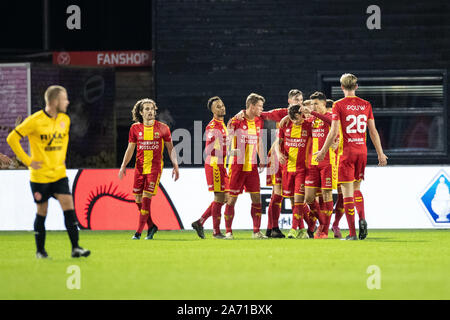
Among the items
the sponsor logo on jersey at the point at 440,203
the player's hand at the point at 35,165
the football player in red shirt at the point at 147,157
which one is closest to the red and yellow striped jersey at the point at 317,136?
the football player in red shirt at the point at 147,157

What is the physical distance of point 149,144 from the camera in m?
14.2

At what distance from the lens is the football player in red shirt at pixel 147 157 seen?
14086mm

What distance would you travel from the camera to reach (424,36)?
20859 mm

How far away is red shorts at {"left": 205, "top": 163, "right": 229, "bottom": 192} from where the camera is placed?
14.1m

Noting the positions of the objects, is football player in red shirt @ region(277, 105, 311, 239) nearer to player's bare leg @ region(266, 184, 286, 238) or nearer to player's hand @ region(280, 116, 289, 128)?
player's hand @ region(280, 116, 289, 128)

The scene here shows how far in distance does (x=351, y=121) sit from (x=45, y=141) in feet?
14.5

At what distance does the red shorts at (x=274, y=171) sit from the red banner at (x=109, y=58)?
1630 cm

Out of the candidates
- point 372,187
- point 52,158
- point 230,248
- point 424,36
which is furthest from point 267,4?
point 52,158

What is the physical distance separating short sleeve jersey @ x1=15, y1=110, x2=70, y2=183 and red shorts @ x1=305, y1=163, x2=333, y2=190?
4.47 metres

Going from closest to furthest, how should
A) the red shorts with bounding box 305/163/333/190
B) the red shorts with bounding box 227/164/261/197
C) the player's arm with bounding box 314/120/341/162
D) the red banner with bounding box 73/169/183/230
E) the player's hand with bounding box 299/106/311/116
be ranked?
the player's arm with bounding box 314/120/341/162
the player's hand with bounding box 299/106/311/116
the red shorts with bounding box 305/163/333/190
the red shorts with bounding box 227/164/261/197
the red banner with bounding box 73/169/183/230

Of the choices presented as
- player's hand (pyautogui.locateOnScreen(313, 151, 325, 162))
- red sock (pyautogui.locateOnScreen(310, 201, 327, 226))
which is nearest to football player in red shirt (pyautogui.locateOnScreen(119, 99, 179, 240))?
red sock (pyautogui.locateOnScreen(310, 201, 327, 226))

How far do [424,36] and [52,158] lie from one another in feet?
40.8

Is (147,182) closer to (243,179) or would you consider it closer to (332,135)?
(243,179)

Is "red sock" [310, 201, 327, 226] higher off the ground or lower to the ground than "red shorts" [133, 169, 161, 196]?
lower
